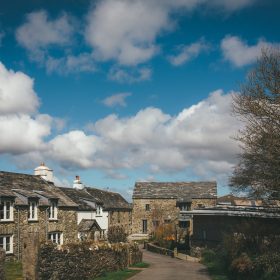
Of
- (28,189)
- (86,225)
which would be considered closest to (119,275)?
(28,189)

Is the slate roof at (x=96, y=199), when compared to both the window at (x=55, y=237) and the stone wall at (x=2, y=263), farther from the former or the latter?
the stone wall at (x=2, y=263)

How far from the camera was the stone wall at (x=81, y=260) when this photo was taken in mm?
20625

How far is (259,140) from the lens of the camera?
25422mm

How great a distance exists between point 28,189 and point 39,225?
150 inches

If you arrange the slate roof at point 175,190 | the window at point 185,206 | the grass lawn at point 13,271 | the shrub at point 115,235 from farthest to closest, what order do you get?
the slate roof at point 175,190
the window at point 185,206
the shrub at point 115,235
the grass lawn at point 13,271

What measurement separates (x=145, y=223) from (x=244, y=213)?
111 feet

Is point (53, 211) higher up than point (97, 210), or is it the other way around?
point (53, 211)

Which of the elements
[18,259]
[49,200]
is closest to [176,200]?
[49,200]

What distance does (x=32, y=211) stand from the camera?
34.9 meters

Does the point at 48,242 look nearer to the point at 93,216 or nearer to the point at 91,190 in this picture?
the point at 93,216

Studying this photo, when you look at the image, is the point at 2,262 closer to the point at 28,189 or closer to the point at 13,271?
the point at 13,271

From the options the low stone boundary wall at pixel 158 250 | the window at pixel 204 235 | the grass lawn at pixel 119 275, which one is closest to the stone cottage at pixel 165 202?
the low stone boundary wall at pixel 158 250

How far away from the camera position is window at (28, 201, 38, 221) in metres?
34.4

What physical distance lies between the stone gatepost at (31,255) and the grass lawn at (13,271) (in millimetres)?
2983
